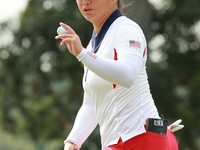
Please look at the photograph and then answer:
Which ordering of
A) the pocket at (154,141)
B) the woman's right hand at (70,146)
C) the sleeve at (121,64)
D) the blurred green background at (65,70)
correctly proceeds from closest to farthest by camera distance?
the sleeve at (121,64) < the pocket at (154,141) < the woman's right hand at (70,146) < the blurred green background at (65,70)

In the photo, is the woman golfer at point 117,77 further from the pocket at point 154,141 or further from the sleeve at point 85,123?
the sleeve at point 85,123

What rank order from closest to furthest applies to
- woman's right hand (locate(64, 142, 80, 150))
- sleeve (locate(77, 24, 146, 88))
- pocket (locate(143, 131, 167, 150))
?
sleeve (locate(77, 24, 146, 88)) → pocket (locate(143, 131, 167, 150)) → woman's right hand (locate(64, 142, 80, 150))

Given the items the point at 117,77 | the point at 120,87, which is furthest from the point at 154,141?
the point at 117,77

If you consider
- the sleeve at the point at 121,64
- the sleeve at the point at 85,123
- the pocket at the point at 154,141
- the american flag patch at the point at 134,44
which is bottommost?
the pocket at the point at 154,141

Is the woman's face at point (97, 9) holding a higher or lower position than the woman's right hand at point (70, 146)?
higher

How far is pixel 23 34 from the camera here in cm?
962

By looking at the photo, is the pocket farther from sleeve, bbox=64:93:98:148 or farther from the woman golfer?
sleeve, bbox=64:93:98:148

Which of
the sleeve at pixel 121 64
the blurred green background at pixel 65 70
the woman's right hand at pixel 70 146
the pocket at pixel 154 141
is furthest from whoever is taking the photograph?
the blurred green background at pixel 65 70

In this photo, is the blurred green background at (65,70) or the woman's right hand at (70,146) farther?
the blurred green background at (65,70)

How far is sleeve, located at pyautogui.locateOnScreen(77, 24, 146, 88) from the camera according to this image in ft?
4.93

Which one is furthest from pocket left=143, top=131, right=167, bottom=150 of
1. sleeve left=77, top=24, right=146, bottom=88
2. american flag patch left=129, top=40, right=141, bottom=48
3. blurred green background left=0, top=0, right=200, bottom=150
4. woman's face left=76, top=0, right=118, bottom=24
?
blurred green background left=0, top=0, right=200, bottom=150

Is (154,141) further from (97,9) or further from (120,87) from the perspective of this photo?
(97,9)

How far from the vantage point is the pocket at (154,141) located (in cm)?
171

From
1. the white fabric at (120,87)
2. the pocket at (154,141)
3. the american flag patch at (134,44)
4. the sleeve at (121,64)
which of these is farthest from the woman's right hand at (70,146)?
the american flag patch at (134,44)
